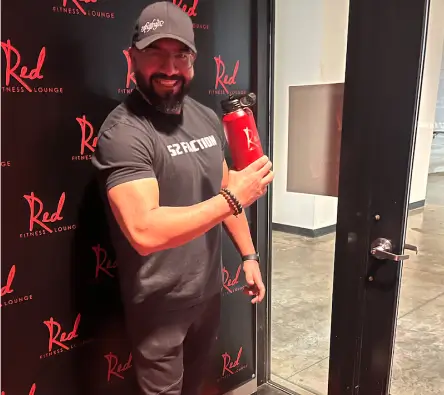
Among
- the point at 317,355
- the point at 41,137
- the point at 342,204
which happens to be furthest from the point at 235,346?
the point at 41,137

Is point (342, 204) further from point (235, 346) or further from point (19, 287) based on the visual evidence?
point (19, 287)

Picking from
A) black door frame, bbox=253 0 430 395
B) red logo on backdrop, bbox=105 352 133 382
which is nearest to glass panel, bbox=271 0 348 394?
black door frame, bbox=253 0 430 395

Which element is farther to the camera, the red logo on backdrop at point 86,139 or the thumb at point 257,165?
the red logo on backdrop at point 86,139

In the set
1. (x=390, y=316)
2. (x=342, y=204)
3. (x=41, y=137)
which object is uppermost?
(x=41, y=137)

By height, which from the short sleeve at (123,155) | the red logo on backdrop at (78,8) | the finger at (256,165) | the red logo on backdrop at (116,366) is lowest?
the red logo on backdrop at (116,366)

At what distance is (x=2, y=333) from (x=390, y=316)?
4.11 feet

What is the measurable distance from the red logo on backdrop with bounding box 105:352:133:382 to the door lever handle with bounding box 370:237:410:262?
3.14 ft

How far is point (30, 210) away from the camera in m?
1.42

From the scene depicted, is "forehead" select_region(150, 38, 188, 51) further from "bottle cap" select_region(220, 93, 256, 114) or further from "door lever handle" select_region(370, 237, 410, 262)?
"door lever handle" select_region(370, 237, 410, 262)

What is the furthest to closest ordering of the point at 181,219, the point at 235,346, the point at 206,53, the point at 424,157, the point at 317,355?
the point at 317,355 → the point at 235,346 → the point at 424,157 → the point at 206,53 → the point at 181,219

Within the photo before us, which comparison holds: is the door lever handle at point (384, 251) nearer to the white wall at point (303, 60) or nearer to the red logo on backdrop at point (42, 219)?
the white wall at point (303, 60)

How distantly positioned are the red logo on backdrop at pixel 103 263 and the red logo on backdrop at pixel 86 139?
0.31 meters

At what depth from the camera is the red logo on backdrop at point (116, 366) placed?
1.69m

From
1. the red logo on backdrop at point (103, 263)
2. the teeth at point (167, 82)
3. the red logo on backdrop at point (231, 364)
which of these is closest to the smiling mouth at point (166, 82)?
the teeth at point (167, 82)
